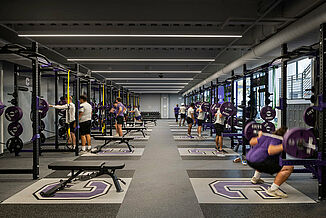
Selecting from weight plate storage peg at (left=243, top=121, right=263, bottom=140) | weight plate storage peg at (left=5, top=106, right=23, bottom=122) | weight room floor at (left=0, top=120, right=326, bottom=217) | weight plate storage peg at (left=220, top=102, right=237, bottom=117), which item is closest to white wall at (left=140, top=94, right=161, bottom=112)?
weight plate storage peg at (left=220, top=102, right=237, bottom=117)

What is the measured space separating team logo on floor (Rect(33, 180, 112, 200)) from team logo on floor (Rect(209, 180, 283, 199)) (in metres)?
1.50

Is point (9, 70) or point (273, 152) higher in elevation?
point (9, 70)

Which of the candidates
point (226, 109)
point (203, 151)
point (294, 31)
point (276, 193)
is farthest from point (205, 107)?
point (276, 193)

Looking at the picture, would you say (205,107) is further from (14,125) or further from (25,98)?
(14,125)

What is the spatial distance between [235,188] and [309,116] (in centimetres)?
150

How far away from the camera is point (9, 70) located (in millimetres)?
7141

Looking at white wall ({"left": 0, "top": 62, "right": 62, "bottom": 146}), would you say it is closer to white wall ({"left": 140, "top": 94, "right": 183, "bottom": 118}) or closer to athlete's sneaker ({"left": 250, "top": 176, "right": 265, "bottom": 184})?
athlete's sneaker ({"left": 250, "top": 176, "right": 265, "bottom": 184})

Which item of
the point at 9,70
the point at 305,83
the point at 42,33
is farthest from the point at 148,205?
the point at 305,83

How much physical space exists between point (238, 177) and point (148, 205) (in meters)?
1.85

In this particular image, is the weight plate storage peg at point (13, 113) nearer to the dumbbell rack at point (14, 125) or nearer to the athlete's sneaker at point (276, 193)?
the dumbbell rack at point (14, 125)

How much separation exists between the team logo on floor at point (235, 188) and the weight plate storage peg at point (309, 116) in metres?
1.09

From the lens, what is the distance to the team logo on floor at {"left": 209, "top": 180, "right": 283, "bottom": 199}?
3.43 m

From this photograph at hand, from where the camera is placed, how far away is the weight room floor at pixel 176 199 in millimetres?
2865

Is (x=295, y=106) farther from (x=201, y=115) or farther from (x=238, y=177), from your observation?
(x=238, y=177)
